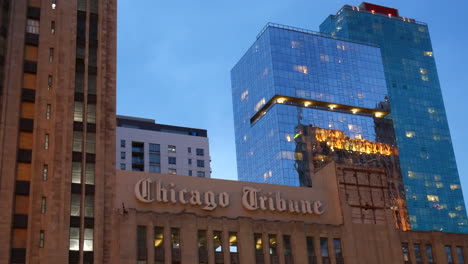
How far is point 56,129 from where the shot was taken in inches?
2820

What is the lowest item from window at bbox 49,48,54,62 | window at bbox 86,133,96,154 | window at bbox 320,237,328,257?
window at bbox 320,237,328,257

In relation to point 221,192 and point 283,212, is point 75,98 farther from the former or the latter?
point 283,212

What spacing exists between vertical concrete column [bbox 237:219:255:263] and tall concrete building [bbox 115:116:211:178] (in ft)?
299

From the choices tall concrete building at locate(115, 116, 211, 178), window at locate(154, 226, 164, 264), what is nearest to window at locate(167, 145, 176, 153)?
tall concrete building at locate(115, 116, 211, 178)

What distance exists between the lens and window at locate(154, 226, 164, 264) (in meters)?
70.9

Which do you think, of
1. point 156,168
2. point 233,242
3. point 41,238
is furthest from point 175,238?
point 156,168

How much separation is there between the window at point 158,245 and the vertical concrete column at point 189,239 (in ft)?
7.47

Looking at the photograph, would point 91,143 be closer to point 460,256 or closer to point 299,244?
point 299,244

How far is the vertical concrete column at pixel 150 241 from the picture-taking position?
7014 centimetres

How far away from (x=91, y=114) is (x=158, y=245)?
56.5ft

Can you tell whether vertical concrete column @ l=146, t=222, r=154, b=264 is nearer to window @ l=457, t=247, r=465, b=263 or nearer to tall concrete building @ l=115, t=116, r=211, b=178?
window @ l=457, t=247, r=465, b=263

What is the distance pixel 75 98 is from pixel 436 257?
52.2m

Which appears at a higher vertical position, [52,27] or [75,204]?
[52,27]

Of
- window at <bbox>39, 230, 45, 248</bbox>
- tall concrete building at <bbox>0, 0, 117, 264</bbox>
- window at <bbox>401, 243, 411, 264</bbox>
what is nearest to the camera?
window at <bbox>39, 230, 45, 248</bbox>
